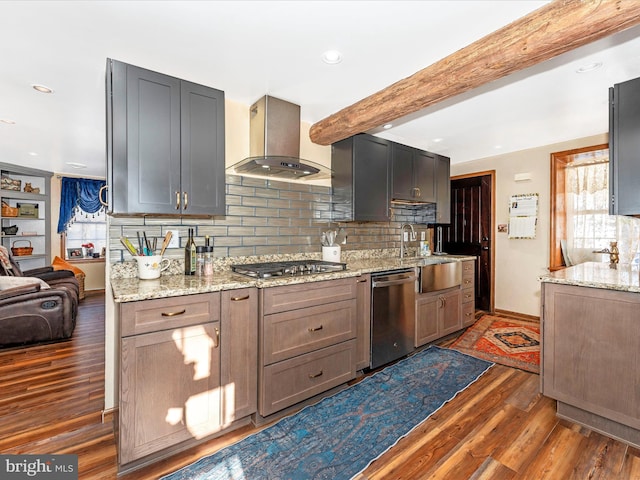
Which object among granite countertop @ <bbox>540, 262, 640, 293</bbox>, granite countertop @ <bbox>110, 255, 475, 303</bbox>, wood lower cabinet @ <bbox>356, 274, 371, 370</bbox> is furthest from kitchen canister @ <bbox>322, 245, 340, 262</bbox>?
granite countertop @ <bbox>540, 262, 640, 293</bbox>

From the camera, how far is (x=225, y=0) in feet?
4.97

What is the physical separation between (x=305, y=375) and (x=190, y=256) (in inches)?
46.1

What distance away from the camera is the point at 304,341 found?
214 centimetres

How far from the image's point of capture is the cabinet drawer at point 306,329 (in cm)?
199

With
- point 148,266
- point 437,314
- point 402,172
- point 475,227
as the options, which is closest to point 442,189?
point 402,172

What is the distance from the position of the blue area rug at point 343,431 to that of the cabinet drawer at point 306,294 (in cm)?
73

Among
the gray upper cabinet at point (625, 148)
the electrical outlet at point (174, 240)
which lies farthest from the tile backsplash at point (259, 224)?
the gray upper cabinet at point (625, 148)

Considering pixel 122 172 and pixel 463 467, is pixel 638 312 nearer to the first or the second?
pixel 463 467

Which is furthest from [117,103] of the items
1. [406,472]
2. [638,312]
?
[638,312]

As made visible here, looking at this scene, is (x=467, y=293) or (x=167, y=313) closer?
(x=167, y=313)

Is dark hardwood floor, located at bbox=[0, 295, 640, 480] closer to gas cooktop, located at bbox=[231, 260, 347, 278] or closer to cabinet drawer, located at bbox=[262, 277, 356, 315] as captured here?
cabinet drawer, located at bbox=[262, 277, 356, 315]

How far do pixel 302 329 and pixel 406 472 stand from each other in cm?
98

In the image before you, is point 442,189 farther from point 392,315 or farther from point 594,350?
point 594,350

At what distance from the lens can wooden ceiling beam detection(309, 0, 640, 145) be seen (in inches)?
54.4
